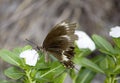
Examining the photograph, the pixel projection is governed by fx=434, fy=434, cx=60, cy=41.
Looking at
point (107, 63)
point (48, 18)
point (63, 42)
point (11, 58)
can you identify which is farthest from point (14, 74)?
point (48, 18)

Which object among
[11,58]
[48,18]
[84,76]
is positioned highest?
[48,18]

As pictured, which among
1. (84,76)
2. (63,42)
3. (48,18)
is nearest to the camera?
(63,42)

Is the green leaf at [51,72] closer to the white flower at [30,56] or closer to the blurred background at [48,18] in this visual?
the white flower at [30,56]

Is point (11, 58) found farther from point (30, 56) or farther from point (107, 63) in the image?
point (107, 63)

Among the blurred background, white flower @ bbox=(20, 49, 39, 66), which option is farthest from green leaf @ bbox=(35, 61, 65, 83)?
the blurred background

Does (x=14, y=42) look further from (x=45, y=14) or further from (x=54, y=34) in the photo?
(x=54, y=34)

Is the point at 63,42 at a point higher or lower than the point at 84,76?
higher
